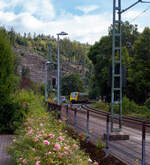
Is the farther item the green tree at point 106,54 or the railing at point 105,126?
the green tree at point 106,54

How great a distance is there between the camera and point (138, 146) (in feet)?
22.8

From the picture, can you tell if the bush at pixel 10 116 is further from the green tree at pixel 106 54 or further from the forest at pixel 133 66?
the green tree at pixel 106 54

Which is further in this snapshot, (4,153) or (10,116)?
(10,116)

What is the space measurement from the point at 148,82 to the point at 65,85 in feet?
185

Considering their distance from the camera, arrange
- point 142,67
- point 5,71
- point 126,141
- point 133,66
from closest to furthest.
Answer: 1. point 126,141
2. point 5,71
3. point 142,67
4. point 133,66

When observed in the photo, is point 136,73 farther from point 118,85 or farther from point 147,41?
point 118,85

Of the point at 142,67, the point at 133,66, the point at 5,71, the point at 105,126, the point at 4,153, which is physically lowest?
the point at 4,153

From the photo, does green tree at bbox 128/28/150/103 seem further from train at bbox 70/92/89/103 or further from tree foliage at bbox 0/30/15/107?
tree foliage at bbox 0/30/15/107

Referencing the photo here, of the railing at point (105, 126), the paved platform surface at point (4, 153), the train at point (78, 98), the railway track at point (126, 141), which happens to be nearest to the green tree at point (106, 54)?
the train at point (78, 98)

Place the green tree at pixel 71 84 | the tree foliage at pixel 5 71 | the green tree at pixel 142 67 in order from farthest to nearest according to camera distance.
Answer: the green tree at pixel 71 84
the green tree at pixel 142 67
the tree foliage at pixel 5 71

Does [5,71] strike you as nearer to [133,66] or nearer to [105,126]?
[105,126]

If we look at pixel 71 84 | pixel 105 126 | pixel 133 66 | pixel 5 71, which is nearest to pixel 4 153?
pixel 105 126

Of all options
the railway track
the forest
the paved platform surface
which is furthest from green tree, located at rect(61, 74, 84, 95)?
the railway track

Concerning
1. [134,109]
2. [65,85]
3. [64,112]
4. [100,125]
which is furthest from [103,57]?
[65,85]
